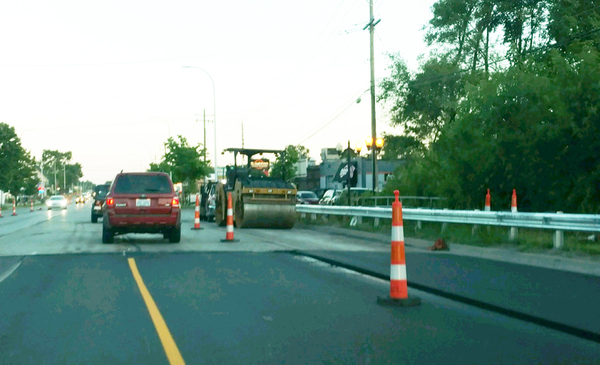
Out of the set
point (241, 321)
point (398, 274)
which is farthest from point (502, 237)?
point (241, 321)

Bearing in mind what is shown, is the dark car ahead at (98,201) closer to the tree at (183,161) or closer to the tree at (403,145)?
the tree at (403,145)

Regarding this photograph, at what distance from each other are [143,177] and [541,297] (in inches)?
467

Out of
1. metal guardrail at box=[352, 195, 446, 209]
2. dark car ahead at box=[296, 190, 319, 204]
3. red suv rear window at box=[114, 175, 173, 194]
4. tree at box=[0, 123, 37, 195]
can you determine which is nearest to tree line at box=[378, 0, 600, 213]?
metal guardrail at box=[352, 195, 446, 209]

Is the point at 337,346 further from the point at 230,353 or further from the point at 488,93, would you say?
the point at 488,93

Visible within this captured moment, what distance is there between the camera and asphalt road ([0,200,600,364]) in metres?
6.28

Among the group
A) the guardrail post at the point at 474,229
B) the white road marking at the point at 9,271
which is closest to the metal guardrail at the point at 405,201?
the guardrail post at the point at 474,229

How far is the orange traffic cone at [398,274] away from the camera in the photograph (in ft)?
28.7

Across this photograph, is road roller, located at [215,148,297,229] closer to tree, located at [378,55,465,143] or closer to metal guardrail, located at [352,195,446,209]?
metal guardrail, located at [352,195,446,209]

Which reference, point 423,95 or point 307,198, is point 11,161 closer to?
point 307,198

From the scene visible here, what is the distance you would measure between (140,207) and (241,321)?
1083cm

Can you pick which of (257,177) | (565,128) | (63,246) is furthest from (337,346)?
(257,177)

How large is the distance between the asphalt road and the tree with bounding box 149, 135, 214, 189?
210 ft

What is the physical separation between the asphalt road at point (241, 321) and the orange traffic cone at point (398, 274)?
174mm

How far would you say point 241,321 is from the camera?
776 cm
